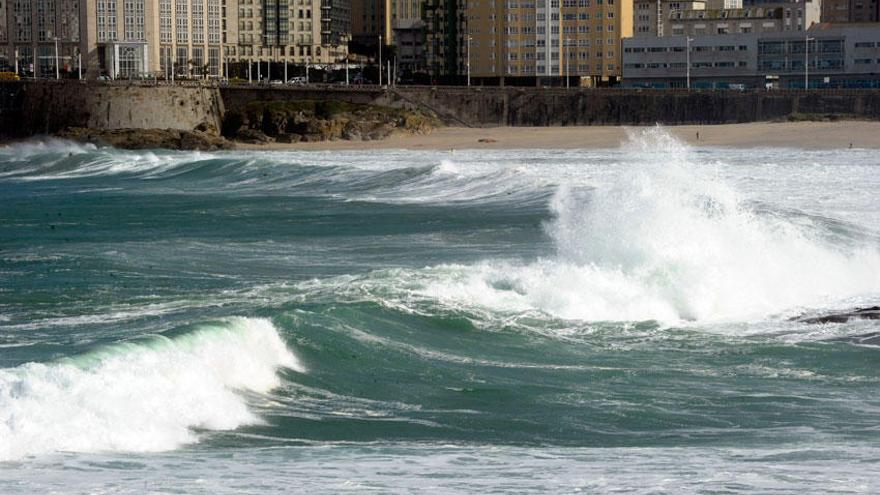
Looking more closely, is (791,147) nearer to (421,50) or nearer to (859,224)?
(859,224)

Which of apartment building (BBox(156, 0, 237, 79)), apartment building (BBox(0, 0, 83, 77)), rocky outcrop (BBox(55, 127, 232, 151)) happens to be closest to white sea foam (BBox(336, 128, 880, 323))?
rocky outcrop (BBox(55, 127, 232, 151))

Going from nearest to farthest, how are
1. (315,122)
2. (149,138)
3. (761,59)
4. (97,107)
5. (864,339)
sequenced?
1. (864,339)
2. (149,138)
3. (315,122)
4. (97,107)
5. (761,59)

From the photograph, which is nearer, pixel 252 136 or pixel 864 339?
pixel 864 339

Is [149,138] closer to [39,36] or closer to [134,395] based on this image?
[39,36]

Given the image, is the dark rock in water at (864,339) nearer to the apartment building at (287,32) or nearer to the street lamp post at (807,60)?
the street lamp post at (807,60)

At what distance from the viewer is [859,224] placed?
32125 mm

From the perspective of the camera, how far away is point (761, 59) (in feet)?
336

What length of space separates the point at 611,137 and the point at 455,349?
55.1 metres

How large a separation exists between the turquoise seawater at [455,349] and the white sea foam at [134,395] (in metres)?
0.04

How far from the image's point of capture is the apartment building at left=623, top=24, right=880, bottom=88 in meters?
98.8

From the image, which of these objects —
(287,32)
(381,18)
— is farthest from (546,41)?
(381,18)

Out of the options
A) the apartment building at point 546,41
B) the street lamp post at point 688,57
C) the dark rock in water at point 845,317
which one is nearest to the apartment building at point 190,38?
the apartment building at point 546,41

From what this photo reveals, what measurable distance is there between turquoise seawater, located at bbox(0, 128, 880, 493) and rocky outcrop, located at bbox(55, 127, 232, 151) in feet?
127

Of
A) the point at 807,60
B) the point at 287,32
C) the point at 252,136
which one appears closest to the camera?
the point at 252,136
